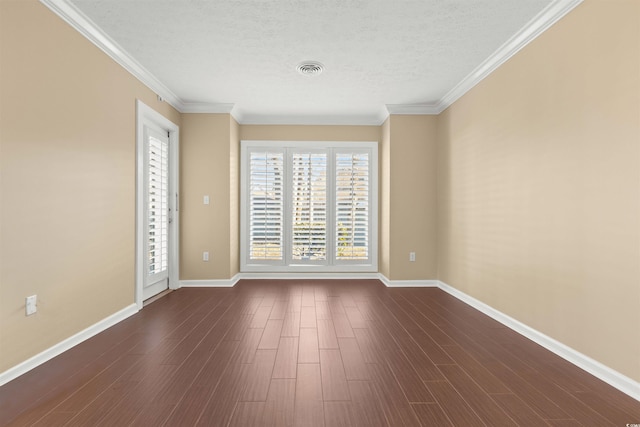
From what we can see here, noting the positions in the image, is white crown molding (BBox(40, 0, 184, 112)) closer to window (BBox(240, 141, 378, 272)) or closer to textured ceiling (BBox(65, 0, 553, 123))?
textured ceiling (BBox(65, 0, 553, 123))

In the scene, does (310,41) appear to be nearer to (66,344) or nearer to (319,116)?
(319,116)

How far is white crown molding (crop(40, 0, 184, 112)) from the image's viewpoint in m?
2.36

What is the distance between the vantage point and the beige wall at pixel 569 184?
1926 millimetres

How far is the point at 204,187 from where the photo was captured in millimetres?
4543

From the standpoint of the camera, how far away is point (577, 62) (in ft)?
7.41

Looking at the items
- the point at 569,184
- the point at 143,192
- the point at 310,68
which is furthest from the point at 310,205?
the point at 569,184

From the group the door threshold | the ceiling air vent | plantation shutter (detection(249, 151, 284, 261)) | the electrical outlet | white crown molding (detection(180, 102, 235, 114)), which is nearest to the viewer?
the electrical outlet

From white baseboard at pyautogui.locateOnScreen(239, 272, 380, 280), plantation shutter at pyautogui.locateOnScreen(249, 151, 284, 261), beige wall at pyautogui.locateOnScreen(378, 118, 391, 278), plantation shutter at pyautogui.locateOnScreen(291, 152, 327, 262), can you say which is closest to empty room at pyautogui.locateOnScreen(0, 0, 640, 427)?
beige wall at pyautogui.locateOnScreen(378, 118, 391, 278)

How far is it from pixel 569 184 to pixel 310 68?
96.9 inches

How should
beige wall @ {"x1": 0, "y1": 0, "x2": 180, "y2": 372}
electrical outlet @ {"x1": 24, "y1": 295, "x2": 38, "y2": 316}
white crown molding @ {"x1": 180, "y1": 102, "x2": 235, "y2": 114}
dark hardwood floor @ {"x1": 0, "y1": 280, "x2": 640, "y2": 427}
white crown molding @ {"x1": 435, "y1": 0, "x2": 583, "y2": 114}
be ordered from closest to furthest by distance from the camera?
dark hardwood floor @ {"x1": 0, "y1": 280, "x2": 640, "y2": 427}, beige wall @ {"x1": 0, "y1": 0, "x2": 180, "y2": 372}, electrical outlet @ {"x1": 24, "y1": 295, "x2": 38, "y2": 316}, white crown molding @ {"x1": 435, "y1": 0, "x2": 583, "y2": 114}, white crown molding @ {"x1": 180, "y1": 102, "x2": 235, "y2": 114}

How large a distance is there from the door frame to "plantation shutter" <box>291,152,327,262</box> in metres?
1.64

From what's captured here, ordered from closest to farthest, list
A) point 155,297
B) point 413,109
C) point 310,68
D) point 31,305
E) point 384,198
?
1. point 31,305
2. point 310,68
3. point 155,297
4. point 413,109
5. point 384,198

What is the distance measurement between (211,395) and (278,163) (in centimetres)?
369

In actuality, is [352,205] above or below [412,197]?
below
